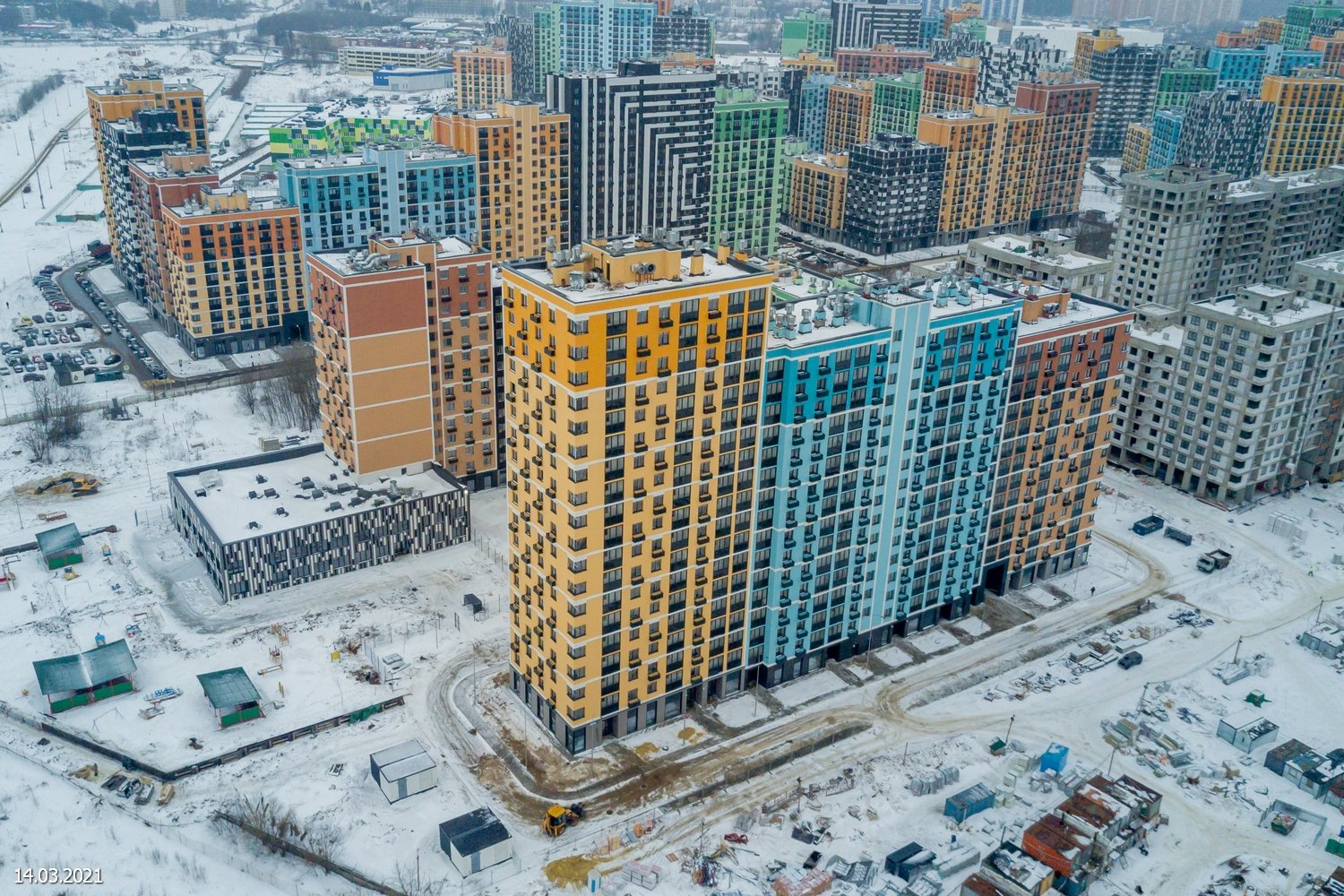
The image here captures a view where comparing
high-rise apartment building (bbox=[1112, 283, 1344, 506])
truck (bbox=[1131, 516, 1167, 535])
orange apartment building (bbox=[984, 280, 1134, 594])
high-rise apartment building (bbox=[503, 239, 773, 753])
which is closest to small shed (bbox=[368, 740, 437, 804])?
high-rise apartment building (bbox=[503, 239, 773, 753])

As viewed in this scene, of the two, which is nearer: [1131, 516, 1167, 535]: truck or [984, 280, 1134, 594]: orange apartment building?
[984, 280, 1134, 594]: orange apartment building

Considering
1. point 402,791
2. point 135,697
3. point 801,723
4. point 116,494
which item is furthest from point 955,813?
point 116,494

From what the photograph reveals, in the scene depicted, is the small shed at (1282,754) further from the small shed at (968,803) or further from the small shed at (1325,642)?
the small shed at (968,803)

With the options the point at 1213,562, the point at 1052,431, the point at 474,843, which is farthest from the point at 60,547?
the point at 1213,562

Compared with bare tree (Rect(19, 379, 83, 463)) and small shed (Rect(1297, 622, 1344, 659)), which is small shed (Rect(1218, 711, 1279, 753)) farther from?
bare tree (Rect(19, 379, 83, 463))

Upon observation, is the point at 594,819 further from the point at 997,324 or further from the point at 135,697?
the point at 997,324

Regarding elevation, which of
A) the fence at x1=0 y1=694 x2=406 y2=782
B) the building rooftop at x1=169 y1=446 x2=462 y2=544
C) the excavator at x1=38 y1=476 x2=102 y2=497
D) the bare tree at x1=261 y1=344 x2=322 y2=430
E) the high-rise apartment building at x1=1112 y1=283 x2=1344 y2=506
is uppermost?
the high-rise apartment building at x1=1112 y1=283 x2=1344 y2=506

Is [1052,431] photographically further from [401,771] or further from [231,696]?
[231,696]

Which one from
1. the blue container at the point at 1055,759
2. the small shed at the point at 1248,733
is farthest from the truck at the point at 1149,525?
the blue container at the point at 1055,759
